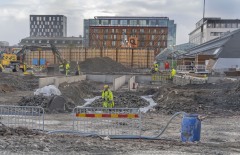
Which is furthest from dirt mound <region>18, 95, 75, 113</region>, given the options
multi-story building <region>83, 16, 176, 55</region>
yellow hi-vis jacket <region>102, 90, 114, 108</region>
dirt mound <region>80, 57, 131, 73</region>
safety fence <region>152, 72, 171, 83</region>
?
multi-story building <region>83, 16, 176, 55</region>

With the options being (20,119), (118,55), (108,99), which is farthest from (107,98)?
(118,55)

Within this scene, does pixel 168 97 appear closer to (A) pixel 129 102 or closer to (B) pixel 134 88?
(A) pixel 129 102

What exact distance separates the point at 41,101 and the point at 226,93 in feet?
35.9

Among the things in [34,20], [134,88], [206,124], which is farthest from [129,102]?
[34,20]

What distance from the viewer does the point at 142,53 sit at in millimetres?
65312

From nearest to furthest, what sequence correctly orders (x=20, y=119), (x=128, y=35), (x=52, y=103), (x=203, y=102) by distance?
1. (x=20, y=119)
2. (x=52, y=103)
3. (x=203, y=102)
4. (x=128, y=35)

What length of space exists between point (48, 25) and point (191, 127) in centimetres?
15610

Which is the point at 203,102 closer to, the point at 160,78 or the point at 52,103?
the point at 52,103

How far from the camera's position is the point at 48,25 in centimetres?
16088

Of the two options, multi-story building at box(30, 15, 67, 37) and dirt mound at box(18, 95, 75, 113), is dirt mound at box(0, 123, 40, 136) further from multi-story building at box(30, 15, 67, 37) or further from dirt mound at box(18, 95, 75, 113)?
multi-story building at box(30, 15, 67, 37)

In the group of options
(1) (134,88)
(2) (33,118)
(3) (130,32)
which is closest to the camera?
(2) (33,118)

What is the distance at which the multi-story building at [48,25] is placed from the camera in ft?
522

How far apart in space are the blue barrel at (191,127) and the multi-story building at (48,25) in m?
152

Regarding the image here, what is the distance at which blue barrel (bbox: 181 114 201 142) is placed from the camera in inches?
395
